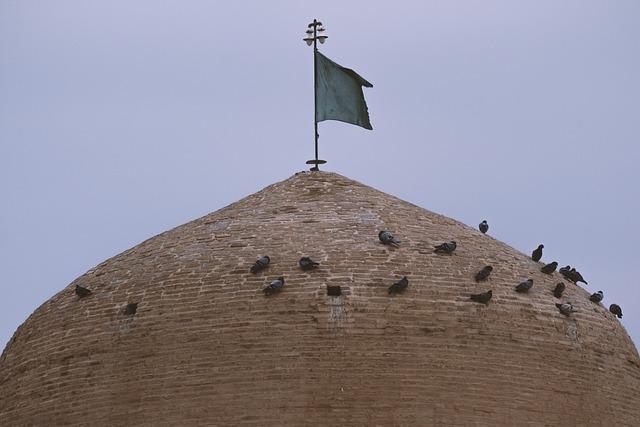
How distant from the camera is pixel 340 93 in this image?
2214 cm

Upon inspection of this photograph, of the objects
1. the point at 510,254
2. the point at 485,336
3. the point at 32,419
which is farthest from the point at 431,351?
the point at 32,419

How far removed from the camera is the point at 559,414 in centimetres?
1838

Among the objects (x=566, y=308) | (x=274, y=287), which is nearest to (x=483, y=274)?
(x=566, y=308)

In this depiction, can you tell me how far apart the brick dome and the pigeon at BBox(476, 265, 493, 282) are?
9cm

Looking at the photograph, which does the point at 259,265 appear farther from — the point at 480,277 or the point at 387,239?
the point at 480,277

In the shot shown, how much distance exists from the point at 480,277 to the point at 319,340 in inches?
81.3

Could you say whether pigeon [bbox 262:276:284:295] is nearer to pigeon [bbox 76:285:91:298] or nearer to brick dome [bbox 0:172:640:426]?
brick dome [bbox 0:172:640:426]

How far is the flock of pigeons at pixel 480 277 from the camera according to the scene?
18.6 meters

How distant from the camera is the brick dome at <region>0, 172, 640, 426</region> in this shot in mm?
17922

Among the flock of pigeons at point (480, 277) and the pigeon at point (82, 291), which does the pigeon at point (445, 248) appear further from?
the pigeon at point (82, 291)

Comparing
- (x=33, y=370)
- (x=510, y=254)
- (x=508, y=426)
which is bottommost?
(x=508, y=426)

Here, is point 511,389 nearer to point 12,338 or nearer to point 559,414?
point 559,414

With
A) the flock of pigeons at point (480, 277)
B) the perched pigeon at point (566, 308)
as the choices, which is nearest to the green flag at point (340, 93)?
the flock of pigeons at point (480, 277)

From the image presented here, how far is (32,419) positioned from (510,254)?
18.6 feet
